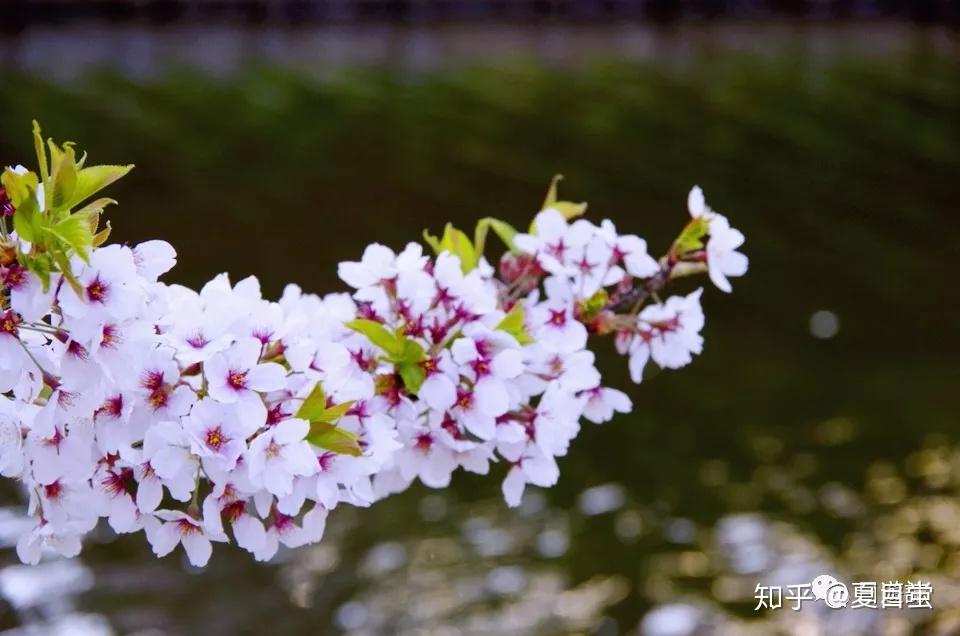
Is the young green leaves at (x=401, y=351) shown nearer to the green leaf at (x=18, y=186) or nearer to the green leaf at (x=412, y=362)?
the green leaf at (x=412, y=362)

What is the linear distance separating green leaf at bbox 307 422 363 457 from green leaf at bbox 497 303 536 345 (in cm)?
27

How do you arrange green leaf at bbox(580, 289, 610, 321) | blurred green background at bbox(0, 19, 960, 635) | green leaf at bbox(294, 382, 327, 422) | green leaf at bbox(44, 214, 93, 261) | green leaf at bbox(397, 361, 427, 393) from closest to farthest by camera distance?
green leaf at bbox(44, 214, 93, 261), green leaf at bbox(294, 382, 327, 422), green leaf at bbox(397, 361, 427, 393), green leaf at bbox(580, 289, 610, 321), blurred green background at bbox(0, 19, 960, 635)

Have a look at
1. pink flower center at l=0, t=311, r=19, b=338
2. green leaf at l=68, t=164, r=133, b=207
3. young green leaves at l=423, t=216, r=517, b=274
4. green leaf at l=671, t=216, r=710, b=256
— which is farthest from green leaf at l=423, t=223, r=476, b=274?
pink flower center at l=0, t=311, r=19, b=338

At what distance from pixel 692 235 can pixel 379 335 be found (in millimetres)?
535

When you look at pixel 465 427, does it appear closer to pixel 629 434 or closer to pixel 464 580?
pixel 464 580

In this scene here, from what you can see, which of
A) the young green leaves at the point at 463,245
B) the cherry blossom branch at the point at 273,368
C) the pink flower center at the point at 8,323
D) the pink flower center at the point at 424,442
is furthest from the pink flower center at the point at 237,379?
the young green leaves at the point at 463,245

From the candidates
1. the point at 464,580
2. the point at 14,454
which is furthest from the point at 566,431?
the point at 464,580

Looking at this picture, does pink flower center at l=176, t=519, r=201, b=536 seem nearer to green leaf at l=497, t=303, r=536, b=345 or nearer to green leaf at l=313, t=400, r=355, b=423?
green leaf at l=313, t=400, r=355, b=423

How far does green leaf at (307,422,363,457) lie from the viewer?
1.24 meters

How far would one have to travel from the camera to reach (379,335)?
54.3 inches

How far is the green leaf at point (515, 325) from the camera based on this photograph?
1.41 metres

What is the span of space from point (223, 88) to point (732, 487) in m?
16.9

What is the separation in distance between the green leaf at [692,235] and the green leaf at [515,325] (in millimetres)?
326

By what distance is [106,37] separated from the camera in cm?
2919
